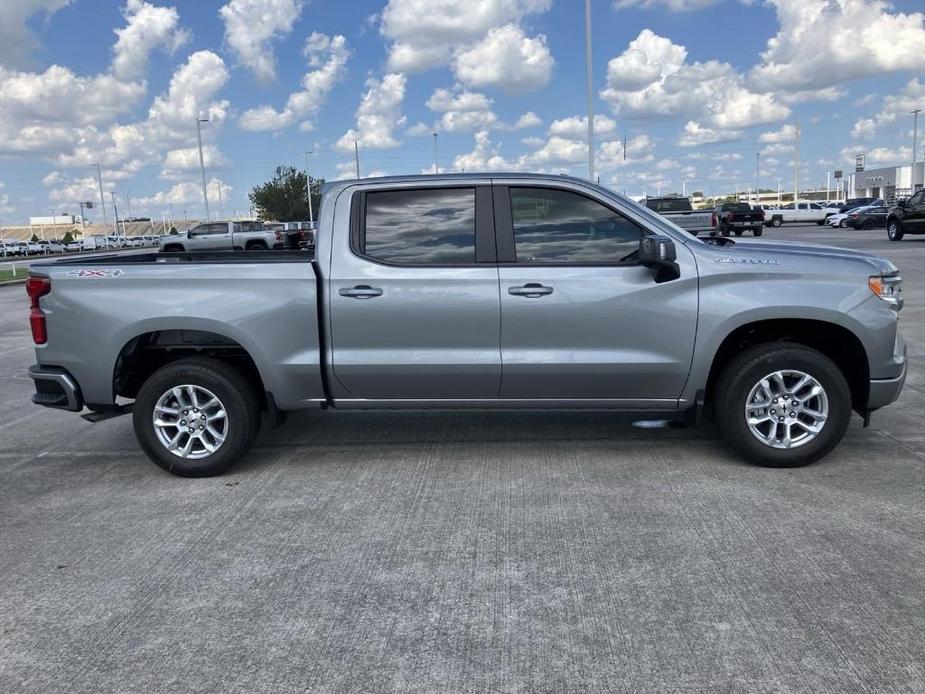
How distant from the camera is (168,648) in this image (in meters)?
3.33

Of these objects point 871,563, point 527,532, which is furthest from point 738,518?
point 527,532

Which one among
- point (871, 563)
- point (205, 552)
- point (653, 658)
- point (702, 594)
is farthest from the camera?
point (205, 552)

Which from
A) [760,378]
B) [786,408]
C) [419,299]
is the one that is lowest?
[786,408]

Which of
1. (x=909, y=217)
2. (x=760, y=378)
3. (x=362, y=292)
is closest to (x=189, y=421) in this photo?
(x=362, y=292)

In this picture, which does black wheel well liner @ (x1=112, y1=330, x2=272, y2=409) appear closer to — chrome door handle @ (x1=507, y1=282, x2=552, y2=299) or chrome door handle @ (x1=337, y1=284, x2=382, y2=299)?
chrome door handle @ (x1=337, y1=284, x2=382, y2=299)

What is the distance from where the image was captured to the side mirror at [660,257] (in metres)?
4.93

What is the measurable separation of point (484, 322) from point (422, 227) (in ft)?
2.50

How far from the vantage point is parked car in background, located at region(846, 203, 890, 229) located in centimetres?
4484

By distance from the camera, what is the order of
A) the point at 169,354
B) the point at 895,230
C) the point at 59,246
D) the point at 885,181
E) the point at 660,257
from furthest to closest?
the point at 885,181 → the point at 59,246 → the point at 895,230 → the point at 169,354 → the point at 660,257

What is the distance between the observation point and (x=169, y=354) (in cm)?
573

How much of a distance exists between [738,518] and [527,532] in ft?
3.89

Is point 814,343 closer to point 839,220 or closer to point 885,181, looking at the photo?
point 839,220

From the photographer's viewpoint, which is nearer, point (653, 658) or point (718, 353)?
point (653, 658)

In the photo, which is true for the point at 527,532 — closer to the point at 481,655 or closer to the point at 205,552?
the point at 481,655
